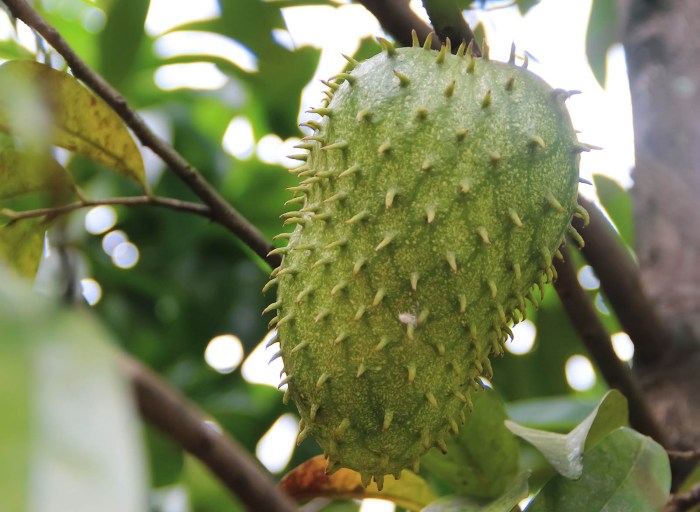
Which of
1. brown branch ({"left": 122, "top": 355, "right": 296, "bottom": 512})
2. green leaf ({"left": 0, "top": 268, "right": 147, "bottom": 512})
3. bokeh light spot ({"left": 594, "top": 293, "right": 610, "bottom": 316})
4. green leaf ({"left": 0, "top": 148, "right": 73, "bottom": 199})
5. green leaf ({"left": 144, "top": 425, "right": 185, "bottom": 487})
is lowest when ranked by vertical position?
bokeh light spot ({"left": 594, "top": 293, "right": 610, "bottom": 316})

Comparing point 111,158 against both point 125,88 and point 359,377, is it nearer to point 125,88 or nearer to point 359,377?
point 359,377

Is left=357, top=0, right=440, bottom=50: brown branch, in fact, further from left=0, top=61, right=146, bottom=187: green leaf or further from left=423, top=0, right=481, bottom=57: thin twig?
left=0, top=61, right=146, bottom=187: green leaf

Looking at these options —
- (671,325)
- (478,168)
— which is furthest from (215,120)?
(478,168)

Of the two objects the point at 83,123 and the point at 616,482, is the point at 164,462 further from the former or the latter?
the point at 616,482

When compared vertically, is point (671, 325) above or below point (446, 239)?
below

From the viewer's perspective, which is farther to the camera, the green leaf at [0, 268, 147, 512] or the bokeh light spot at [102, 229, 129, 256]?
the bokeh light spot at [102, 229, 129, 256]

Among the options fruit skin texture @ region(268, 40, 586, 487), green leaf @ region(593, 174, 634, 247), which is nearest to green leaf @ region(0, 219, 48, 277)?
fruit skin texture @ region(268, 40, 586, 487)
